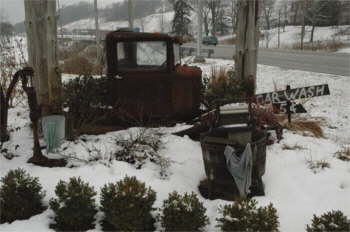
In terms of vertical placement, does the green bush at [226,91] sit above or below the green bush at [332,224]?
above

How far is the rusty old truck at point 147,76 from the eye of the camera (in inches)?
197

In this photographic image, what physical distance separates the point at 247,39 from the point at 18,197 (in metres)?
4.40

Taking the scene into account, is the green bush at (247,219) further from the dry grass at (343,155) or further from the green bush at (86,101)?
the green bush at (86,101)

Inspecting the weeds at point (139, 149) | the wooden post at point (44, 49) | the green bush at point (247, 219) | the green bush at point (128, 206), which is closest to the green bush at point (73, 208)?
the green bush at point (128, 206)

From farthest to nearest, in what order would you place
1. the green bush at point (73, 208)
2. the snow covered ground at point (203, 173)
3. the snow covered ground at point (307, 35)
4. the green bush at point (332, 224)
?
the snow covered ground at point (307, 35), the snow covered ground at point (203, 173), the green bush at point (73, 208), the green bush at point (332, 224)

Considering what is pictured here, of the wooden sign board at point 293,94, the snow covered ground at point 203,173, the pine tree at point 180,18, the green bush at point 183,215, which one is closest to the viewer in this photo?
the green bush at point 183,215

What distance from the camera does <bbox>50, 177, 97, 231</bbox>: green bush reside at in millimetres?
2928

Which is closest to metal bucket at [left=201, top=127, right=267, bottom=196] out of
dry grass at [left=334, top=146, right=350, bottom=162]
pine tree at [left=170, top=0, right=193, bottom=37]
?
dry grass at [left=334, top=146, right=350, bottom=162]

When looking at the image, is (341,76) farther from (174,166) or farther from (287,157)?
(174,166)

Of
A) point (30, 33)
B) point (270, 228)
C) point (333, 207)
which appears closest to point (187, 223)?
point (270, 228)

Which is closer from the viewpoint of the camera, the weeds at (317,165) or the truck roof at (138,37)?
the weeds at (317,165)

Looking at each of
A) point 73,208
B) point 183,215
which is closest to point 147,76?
point 73,208

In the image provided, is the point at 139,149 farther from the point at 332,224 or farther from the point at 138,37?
the point at 332,224

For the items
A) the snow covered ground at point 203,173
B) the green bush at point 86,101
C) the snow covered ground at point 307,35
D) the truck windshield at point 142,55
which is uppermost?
the snow covered ground at point 307,35
